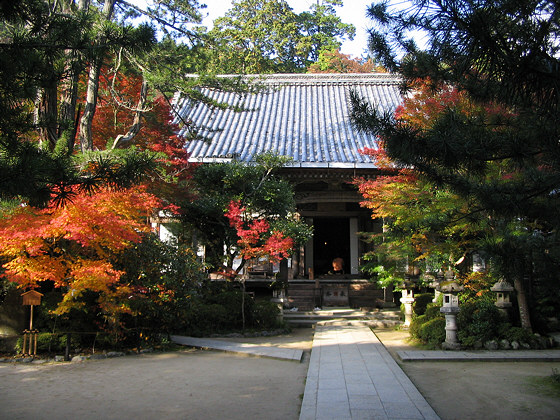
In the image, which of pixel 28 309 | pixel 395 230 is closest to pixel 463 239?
pixel 395 230

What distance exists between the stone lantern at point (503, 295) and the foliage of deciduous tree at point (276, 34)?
20819 mm

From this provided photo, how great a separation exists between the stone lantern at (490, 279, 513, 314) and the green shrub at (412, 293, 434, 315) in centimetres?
349

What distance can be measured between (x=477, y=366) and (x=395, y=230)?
117 inches

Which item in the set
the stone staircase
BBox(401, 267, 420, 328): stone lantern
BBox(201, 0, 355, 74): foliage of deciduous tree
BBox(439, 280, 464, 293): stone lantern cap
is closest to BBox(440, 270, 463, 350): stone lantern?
BBox(439, 280, 464, 293): stone lantern cap

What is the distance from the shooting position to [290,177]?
45.4 feet

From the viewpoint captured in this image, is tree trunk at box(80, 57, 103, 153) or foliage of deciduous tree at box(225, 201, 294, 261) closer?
tree trunk at box(80, 57, 103, 153)

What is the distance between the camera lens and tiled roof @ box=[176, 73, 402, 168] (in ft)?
46.2

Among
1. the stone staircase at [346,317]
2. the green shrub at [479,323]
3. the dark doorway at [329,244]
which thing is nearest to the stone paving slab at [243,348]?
the green shrub at [479,323]

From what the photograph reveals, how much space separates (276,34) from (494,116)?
87.0 ft

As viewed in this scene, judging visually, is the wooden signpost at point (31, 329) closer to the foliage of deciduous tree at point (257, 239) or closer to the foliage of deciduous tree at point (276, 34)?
the foliage of deciduous tree at point (257, 239)

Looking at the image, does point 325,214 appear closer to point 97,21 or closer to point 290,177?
point 290,177

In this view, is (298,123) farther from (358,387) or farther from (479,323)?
(358,387)

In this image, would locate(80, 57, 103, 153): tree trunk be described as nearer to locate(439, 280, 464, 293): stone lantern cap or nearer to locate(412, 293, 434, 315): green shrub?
locate(439, 280, 464, 293): stone lantern cap

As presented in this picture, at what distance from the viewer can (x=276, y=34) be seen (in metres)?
29.5
